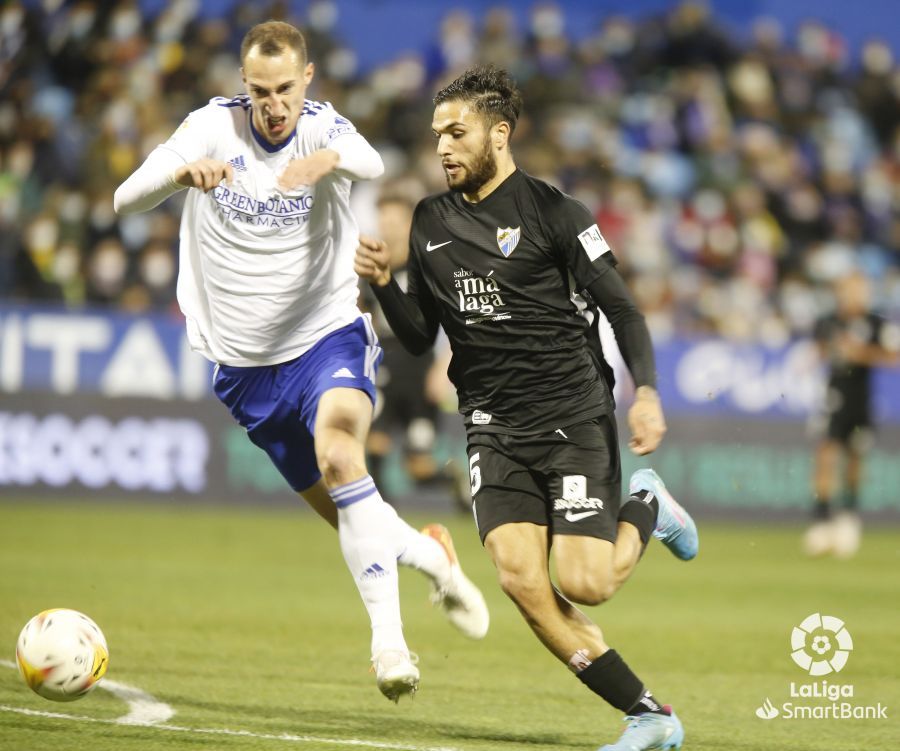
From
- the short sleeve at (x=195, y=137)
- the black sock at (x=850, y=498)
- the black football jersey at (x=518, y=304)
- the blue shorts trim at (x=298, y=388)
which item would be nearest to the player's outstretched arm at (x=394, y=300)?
the black football jersey at (x=518, y=304)

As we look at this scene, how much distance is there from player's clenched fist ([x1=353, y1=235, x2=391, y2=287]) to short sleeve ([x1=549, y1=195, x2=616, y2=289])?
680 millimetres

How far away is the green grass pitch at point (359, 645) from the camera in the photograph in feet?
19.3

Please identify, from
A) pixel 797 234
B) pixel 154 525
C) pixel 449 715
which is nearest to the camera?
pixel 449 715

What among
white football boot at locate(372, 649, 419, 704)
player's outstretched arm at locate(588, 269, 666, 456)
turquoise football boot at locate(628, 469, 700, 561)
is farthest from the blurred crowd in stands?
white football boot at locate(372, 649, 419, 704)

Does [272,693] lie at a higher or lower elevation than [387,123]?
lower

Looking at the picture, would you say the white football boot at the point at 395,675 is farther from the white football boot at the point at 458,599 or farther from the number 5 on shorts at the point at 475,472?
the white football boot at the point at 458,599

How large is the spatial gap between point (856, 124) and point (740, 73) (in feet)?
6.15

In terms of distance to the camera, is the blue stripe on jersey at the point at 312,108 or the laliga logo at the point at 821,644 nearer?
the blue stripe on jersey at the point at 312,108

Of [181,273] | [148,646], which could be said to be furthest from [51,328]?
[181,273]

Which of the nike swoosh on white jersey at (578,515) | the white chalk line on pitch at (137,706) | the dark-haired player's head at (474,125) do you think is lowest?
the white chalk line on pitch at (137,706)

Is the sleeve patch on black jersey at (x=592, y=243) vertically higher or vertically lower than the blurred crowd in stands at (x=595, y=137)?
lower

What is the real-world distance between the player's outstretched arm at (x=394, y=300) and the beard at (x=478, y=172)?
434 millimetres

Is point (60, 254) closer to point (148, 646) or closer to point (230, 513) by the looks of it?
point (230, 513)

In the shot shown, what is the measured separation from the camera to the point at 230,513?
15688 millimetres
